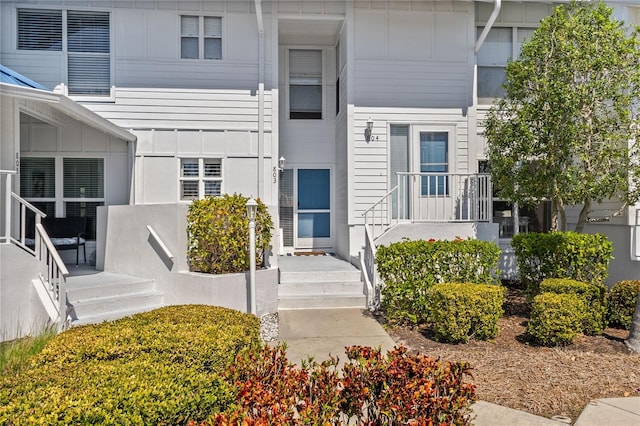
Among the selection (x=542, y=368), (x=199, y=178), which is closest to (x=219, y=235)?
(x=199, y=178)

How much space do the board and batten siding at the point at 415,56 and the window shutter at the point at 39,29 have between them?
672 cm

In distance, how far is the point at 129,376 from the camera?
245 cm

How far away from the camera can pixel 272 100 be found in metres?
9.52

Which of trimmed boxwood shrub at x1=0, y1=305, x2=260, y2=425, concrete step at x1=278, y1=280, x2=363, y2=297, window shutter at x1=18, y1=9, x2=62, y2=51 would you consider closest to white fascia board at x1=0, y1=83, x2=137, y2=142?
window shutter at x1=18, y1=9, x2=62, y2=51

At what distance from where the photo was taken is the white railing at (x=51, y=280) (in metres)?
5.67

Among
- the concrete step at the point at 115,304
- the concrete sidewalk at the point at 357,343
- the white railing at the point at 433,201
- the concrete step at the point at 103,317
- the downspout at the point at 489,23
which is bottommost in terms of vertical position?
the concrete sidewalk at the point at 357,343

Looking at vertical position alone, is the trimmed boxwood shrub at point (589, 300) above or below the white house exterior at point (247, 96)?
below

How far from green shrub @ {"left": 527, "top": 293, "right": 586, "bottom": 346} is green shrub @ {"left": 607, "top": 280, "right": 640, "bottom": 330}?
126 centimetres

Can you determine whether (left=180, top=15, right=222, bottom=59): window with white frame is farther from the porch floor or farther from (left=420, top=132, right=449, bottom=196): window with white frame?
(left=420, top=132, right=449, bottom=196): window with white frame

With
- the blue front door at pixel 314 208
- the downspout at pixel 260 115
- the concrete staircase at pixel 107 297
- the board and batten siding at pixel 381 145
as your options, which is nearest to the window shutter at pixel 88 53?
the downspout at pixel 260 115

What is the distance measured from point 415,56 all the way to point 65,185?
28.3 ft

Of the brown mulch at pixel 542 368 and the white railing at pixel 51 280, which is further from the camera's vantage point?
the white railing at pixel 51 280

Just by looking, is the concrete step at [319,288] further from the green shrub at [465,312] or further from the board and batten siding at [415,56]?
the board and batten siding at [415,56]

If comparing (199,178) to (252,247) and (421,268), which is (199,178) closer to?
(252,247)
